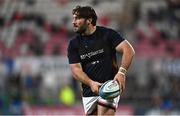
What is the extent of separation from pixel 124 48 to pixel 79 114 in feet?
37.3

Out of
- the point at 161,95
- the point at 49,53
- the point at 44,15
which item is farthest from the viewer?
the point at 44,15

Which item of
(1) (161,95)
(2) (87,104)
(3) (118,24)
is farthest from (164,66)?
(2) (87,104)

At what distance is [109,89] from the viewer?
336 inches

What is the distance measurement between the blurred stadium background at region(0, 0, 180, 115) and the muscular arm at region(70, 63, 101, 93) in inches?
433

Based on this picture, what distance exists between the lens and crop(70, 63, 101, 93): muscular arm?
884 cm

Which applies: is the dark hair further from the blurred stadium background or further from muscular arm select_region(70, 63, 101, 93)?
the blurred stadium background

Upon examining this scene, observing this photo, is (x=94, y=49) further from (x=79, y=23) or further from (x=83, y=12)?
(x=83, y=12)

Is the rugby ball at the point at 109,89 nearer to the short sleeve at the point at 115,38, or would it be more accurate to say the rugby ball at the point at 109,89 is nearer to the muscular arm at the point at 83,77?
the muscular arm at the point at 83,77

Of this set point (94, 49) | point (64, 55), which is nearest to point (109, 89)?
point (94, 49)

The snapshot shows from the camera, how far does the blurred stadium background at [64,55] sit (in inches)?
859

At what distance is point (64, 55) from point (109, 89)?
16.1m

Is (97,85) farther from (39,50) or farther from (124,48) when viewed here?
(39,50)

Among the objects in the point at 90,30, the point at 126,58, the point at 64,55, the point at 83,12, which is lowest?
the point at 64,55

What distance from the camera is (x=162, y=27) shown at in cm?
2527
